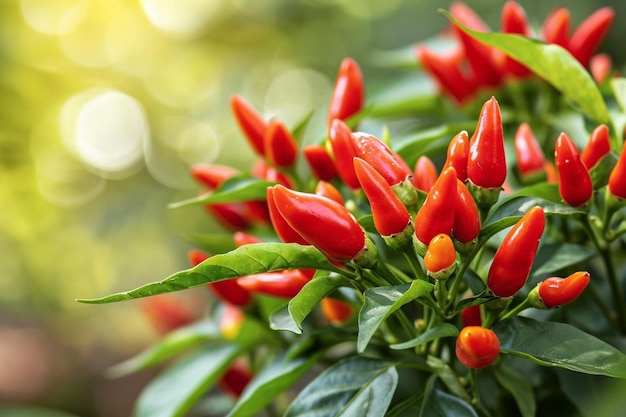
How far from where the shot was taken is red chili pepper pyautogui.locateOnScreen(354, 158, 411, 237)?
17.4 inches

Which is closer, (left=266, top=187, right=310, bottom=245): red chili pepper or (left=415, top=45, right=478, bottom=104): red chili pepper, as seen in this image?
(left=266, top=187, right=310, bottom=245): red chili pepper

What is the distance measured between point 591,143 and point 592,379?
174mm

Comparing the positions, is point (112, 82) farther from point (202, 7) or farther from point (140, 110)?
point (202, 7)

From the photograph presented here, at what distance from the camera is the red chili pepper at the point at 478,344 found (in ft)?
1.40

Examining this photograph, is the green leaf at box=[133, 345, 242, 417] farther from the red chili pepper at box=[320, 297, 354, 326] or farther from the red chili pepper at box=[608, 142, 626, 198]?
the red chili pepper at box=[608, 142, 626, 198]

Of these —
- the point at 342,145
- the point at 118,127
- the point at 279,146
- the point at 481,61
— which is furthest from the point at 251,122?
the point at 118,127

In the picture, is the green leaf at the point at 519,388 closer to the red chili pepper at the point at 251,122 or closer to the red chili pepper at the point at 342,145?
the red chili pepper at the point at 342,145

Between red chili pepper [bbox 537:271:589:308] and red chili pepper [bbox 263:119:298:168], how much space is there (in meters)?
0.25

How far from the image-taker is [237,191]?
0.57 metres

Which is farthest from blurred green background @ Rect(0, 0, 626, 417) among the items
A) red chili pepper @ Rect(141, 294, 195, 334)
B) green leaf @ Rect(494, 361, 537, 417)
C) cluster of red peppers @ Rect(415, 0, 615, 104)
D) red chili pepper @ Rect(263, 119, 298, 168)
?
green leaf @ Rect(494, 361, 537, 417)

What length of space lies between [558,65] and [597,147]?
11cm

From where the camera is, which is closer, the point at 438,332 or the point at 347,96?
the point at 438,332

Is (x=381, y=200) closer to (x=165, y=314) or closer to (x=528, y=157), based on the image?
(x=528, y=157)

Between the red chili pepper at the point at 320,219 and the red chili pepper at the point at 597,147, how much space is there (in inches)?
7.5
